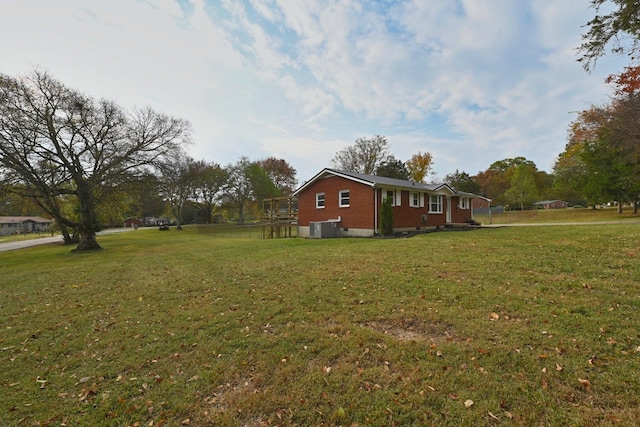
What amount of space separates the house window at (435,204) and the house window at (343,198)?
22.1 ft

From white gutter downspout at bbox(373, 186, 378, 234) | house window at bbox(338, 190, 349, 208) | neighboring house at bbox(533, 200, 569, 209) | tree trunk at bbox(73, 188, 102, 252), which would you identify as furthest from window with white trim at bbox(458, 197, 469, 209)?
neighboring house at bbox(533, 200, 569, 209)

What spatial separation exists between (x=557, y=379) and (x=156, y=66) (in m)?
17.6

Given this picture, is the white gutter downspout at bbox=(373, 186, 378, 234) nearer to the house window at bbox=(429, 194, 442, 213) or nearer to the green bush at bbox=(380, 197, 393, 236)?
the green bush at bbox=(380, 197, 393, 236)

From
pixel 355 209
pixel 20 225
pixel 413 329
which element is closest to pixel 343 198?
pixel 355 209

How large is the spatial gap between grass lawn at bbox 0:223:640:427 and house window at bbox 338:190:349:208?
11.7m

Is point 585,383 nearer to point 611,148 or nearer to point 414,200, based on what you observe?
point 414,200

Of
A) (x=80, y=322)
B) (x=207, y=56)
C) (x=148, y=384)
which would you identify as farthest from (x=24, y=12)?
(x=148, y=384)

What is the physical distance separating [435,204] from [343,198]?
24.7ft

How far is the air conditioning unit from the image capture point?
730 inches

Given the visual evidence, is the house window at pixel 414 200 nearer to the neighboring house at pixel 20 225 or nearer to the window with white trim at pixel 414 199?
the window with white trim at pixel 414 199

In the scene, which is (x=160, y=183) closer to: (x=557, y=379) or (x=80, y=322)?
(x=80, y=322)

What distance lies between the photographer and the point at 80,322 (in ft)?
17.2

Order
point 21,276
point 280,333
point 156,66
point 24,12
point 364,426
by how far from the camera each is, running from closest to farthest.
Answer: point 364,426 < point 280,333 < point 21,276 < point 24,12 < point 156,66

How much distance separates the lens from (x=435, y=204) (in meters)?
21.6
